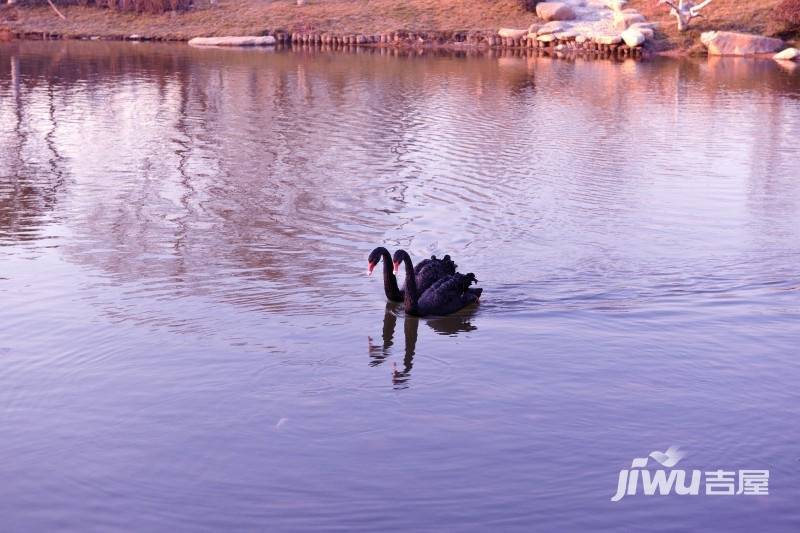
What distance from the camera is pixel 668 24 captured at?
4375 cm

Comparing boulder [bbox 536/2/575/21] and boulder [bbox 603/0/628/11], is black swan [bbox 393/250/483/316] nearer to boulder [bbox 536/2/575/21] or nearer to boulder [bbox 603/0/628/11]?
boulder [bbox 536/2/575/21]

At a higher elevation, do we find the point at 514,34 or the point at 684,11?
the point at 684,11

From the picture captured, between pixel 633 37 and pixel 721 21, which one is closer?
pixel 633 37

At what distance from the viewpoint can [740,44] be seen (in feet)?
133

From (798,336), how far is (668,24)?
36.0 m

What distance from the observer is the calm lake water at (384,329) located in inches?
278

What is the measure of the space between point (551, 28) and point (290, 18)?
36.9 feet

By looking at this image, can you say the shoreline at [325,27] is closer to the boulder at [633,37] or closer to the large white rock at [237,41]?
the boulder at [633,37]

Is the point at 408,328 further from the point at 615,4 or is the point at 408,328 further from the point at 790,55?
the point at 615,4

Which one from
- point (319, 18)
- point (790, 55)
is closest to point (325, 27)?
point (319, 18)

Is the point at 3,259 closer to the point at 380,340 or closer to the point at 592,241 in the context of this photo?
the point at 380,340

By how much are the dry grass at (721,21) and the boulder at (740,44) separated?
1030mm

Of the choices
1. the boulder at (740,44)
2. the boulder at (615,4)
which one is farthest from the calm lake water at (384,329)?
the boulder at (615,4)

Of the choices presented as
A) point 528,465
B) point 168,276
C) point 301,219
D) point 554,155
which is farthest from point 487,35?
point 528,465
